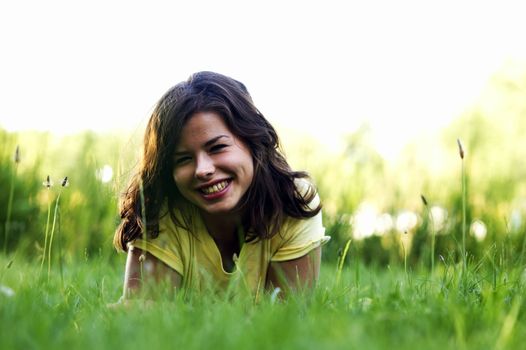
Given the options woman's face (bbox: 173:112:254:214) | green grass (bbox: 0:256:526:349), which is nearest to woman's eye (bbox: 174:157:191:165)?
woman's face (bbox: 173:112:254:214)

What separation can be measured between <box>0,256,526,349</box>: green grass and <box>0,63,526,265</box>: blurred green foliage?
8.52 ft

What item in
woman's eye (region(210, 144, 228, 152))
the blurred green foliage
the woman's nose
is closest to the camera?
the woman's nose

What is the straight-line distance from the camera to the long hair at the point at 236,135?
2.95 meters

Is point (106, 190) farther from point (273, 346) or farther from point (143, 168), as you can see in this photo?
point (273, 346)

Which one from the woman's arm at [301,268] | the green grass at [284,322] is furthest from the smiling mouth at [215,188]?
the green grass at [284,322]

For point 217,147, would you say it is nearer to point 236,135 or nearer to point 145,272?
point 236,135

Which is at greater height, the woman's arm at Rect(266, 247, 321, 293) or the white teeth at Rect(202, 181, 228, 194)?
the white teeth at Rect(202, 181, 228, 194)

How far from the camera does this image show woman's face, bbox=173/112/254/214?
9.32 feet

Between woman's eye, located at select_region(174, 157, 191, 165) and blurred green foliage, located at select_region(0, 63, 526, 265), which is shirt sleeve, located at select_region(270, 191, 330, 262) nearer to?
woman's eye, located at select_region(174, 157, 191, 165)

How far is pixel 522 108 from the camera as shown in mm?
7953

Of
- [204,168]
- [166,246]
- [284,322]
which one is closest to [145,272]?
[166,246]

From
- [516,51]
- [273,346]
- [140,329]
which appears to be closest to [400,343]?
[273,346]

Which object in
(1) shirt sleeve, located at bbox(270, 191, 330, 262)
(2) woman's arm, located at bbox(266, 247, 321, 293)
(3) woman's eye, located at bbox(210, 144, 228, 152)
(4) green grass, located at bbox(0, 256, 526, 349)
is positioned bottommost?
(2) woman's arm, located at bbox(266, 247, 321, 293)

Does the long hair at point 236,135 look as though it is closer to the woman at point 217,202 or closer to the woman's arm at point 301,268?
the woman at point 217,202
